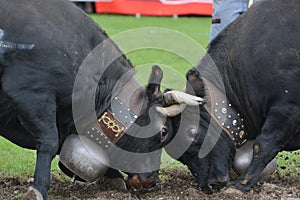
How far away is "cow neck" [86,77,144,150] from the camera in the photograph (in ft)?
17.6

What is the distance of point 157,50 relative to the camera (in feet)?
46.5

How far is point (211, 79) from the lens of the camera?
5.72 metres

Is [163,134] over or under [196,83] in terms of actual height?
under

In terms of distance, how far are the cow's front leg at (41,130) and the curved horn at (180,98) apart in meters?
0.90

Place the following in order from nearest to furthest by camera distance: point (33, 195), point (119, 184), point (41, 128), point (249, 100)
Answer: point (33, 195)
point (41, 128)
point (249, 100)
point (119, 184)

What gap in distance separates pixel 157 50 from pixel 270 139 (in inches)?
350

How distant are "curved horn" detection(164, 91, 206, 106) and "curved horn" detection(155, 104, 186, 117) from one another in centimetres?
4

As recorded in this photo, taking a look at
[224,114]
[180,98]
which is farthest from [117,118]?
[224,114]

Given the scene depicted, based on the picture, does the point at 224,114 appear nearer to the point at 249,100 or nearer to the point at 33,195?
the point at 249,100

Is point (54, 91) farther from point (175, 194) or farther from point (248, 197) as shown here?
point (248, 197)

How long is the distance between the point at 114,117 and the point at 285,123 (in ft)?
4.35

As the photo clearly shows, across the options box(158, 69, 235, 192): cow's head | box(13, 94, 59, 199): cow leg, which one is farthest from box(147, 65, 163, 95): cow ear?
box(13, 94, 59, 199): cow leg

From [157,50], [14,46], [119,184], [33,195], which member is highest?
[14,46]

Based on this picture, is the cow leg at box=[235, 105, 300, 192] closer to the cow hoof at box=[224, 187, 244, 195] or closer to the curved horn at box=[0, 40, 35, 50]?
the cow hoof at box=[224, 187, 244, 195]
